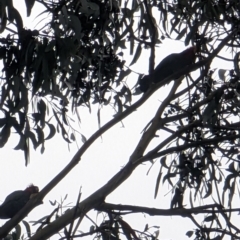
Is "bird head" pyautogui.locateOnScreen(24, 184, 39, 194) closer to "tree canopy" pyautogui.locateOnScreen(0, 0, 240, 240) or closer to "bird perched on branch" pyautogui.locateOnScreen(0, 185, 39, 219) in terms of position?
"bird perched on branch" pyautogui.locateOnScreen(0, 185, 39, 219)

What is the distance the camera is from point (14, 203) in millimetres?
4066

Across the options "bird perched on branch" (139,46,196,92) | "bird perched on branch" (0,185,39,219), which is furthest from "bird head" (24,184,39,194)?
"bird perched on branch" (139,46,196,92)

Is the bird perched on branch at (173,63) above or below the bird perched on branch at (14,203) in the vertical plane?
above

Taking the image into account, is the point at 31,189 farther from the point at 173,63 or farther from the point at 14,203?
the point at 173,63

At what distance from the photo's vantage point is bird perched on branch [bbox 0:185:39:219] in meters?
4.00

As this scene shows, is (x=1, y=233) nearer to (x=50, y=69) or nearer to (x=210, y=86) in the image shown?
(x=50, y=69)

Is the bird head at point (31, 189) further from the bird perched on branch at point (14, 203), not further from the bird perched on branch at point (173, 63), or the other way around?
the bird perched on branch at point (173, 63)

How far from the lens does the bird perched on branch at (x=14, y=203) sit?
157 inches

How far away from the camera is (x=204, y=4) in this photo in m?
2.98

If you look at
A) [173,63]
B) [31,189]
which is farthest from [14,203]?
[173,63]

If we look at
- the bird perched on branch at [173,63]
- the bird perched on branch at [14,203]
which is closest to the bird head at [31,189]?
the bird perched on branch at [14,203]

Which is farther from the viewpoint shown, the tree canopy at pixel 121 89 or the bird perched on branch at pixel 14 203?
the bird perched on branch at pixel 14 203

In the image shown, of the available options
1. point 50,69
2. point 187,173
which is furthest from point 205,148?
point 50,69

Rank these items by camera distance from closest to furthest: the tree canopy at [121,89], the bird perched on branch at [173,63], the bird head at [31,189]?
the tree canopy at [121,89] < the bird perched on branch at [173,63] < the bird head at [31,189]
